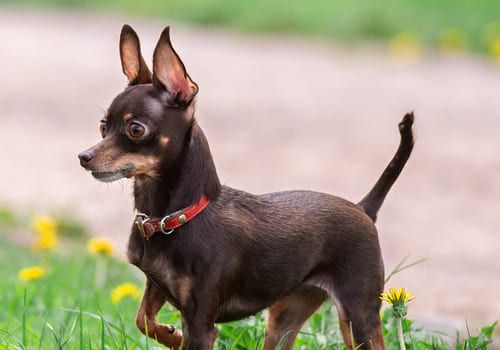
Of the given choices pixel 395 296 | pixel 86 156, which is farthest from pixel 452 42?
pixel 86 156

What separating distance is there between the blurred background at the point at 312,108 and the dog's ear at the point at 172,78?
135 centimetres

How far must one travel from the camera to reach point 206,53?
1218 centimetres

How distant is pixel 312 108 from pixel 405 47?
8.02 ft

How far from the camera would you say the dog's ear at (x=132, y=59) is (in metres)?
2.73

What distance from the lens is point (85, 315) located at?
12.9ft

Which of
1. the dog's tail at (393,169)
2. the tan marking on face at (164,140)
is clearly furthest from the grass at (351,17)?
the tan marking on face at (164,140)

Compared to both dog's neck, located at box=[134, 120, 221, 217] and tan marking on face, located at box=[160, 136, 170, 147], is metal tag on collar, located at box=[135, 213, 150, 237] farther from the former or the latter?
tan marking on face, located at box=[160, 136, 170, 147]

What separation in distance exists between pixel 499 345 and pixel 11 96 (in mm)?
7949

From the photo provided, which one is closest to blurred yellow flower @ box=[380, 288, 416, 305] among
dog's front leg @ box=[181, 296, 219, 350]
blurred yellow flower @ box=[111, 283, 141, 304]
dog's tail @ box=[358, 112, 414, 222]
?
dog's tail @ box=[358, 112, 414, 222]

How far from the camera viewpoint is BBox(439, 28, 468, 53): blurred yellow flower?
474 inches

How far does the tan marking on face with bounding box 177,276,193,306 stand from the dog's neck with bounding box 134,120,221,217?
216 millimetres

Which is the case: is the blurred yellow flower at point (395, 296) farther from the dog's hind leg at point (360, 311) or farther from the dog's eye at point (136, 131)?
the dog's eye at point (136, 131)

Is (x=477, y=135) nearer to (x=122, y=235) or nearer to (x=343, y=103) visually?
(x=343, y=103)

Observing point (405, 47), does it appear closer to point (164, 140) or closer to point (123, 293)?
point (123, 293)
